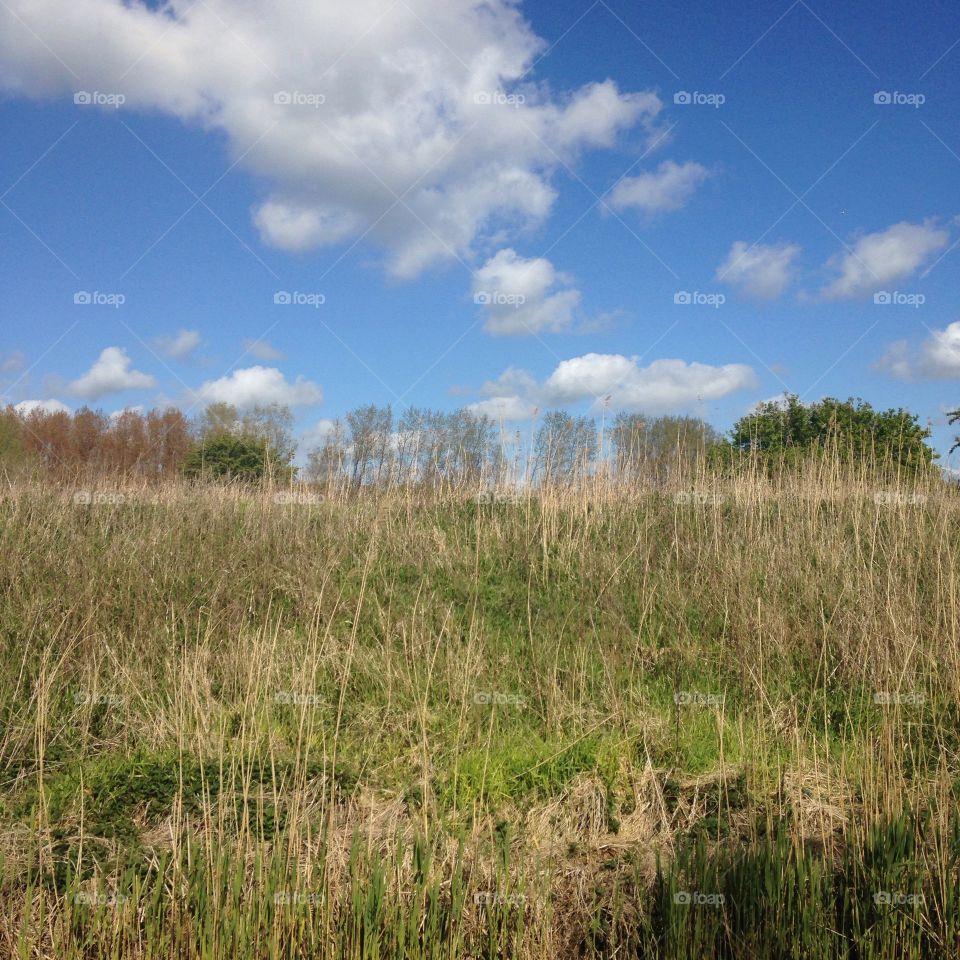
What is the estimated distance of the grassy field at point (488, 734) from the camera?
126 inches

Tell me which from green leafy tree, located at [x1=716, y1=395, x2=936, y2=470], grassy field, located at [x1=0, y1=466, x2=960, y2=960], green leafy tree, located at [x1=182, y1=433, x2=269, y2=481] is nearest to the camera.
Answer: grassy field, located at [x1=0, y1=466, x2=960, y2=960]

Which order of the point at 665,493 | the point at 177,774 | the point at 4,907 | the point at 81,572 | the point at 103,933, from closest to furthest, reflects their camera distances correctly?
the point at 103,933 → the point at 4,907 → the point at 177,774 → the point at 81,572 → the point at 665,493

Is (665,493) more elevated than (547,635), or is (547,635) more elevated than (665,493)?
(665,493)

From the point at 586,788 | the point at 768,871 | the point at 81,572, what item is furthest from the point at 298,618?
the point at 768,871

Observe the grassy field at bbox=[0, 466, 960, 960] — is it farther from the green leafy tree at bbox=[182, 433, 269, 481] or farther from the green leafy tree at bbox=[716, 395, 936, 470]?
the green leafy tree at bbox=[182, 433, 269, 481]

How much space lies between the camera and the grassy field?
3.21 meters

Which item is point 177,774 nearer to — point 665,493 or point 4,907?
point 4,907

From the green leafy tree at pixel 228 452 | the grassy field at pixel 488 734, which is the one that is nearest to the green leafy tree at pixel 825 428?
the grassy field at pixel 488 734

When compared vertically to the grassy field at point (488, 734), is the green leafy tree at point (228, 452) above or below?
above

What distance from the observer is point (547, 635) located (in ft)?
20.6

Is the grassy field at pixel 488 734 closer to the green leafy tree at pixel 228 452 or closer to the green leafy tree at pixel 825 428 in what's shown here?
the green leafy tree at pixel 825 428

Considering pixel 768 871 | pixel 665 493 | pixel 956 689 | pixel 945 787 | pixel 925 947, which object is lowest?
pixel 925 947

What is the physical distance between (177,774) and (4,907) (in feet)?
3.40

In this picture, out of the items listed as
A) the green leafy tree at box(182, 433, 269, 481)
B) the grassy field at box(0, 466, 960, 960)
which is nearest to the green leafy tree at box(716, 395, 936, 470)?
the grassy field at box(0, 466, 960, 960)
